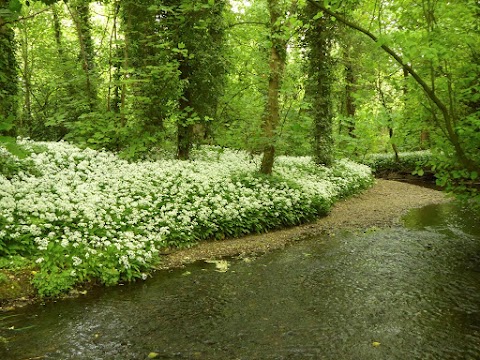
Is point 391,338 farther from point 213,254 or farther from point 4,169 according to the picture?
point 4,169

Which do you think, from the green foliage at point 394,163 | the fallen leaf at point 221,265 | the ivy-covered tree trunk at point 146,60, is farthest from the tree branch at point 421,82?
the green foliage at point 394,163

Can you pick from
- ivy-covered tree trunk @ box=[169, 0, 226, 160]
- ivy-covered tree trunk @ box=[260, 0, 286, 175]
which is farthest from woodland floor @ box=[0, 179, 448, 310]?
ivy-covered tree trunk @ box=[169, 0, 226, 160]

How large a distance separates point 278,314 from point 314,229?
18.8ft

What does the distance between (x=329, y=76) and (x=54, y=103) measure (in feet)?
39.7

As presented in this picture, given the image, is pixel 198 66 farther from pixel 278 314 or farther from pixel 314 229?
pixel 278 314

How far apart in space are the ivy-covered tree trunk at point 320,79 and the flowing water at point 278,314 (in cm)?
932

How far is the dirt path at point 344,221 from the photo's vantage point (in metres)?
8.88

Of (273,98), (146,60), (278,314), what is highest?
(146,60)

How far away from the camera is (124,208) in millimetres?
8594

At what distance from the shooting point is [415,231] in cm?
1120

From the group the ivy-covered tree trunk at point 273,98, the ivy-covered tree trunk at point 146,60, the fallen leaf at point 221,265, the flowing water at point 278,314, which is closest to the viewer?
the flowing water at point 278,314

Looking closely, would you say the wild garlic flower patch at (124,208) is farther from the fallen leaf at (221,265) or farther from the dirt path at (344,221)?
the fallen leaf at (221,265)

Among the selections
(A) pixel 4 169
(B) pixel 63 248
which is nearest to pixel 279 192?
(B) pixel 63 248

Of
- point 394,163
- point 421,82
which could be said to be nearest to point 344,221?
point 421,82
